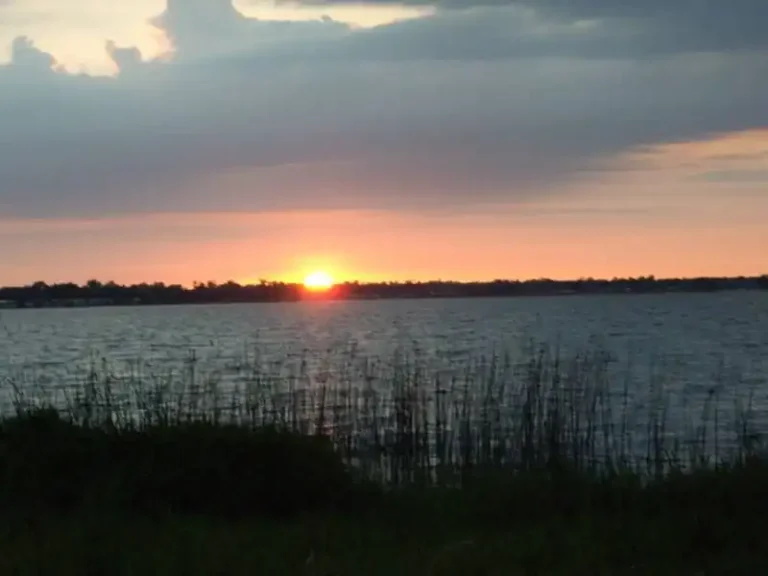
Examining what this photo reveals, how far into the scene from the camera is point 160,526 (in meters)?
8.46

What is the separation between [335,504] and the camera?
9688mm

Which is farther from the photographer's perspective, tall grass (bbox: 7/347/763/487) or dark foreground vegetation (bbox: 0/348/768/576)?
tall grass (bbox: 7/347/763/487)

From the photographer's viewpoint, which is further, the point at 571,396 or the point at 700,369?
the point at 700,369

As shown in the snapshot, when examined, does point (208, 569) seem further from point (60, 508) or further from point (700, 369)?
point (700, 369)

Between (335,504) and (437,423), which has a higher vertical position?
(437,423)

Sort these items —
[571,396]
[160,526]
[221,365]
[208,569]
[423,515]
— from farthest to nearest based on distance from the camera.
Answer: [221,365]
[571,396]
[423,515]
[160,526]
[208,569]

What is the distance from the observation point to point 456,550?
24.8 ft

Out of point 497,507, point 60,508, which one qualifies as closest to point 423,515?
point 497,507

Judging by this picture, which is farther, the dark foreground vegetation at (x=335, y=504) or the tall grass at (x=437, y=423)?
the tall grass at (x=437, y=423)

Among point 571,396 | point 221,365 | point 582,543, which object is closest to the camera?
point 582,543

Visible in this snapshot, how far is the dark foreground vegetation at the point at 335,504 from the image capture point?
290 inches

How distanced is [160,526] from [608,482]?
14.2 ft

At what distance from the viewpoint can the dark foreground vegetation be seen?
7.37m

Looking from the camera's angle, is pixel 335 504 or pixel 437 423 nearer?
pixel 335 504
